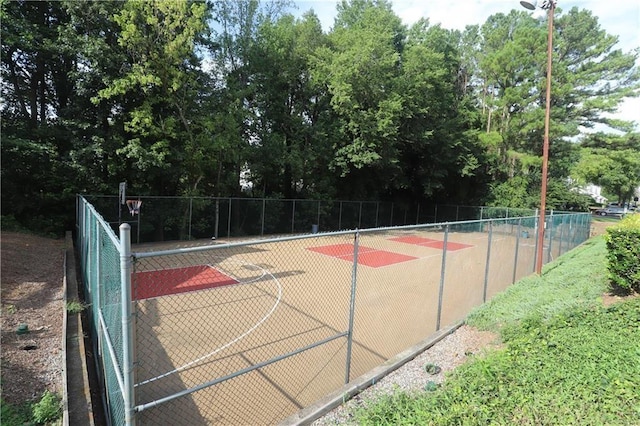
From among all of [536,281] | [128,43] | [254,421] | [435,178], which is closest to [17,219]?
[128,43]

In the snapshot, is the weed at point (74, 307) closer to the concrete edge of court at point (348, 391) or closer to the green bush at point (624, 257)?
the concrete edge of court at point (348, 391)

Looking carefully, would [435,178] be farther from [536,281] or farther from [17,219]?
[17,219]

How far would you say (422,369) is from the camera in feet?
14.9

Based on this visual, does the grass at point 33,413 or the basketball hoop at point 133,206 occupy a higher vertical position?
the basketball hoop at point 133,206

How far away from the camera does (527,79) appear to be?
27.4 meters

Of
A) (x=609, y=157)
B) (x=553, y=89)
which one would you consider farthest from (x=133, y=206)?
(x=609, y=157)

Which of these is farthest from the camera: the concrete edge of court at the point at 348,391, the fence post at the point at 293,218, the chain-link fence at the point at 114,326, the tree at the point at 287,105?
the tree at the point at 287,105

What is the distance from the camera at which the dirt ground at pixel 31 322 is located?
3.75 meters

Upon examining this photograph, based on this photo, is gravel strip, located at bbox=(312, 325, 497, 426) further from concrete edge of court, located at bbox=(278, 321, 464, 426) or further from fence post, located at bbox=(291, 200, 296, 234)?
fence post, located at bbox=(291, 200, 296, 234)

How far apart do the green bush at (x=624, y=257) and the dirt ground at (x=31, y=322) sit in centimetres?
901

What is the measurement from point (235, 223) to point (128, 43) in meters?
9.11

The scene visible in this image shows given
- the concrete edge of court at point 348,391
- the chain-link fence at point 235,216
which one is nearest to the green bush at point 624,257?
the concrete edge of court at point 348,391

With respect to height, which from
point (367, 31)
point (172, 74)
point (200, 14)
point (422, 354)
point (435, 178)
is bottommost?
point (422, 354)

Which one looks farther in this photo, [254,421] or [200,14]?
[200,14]
